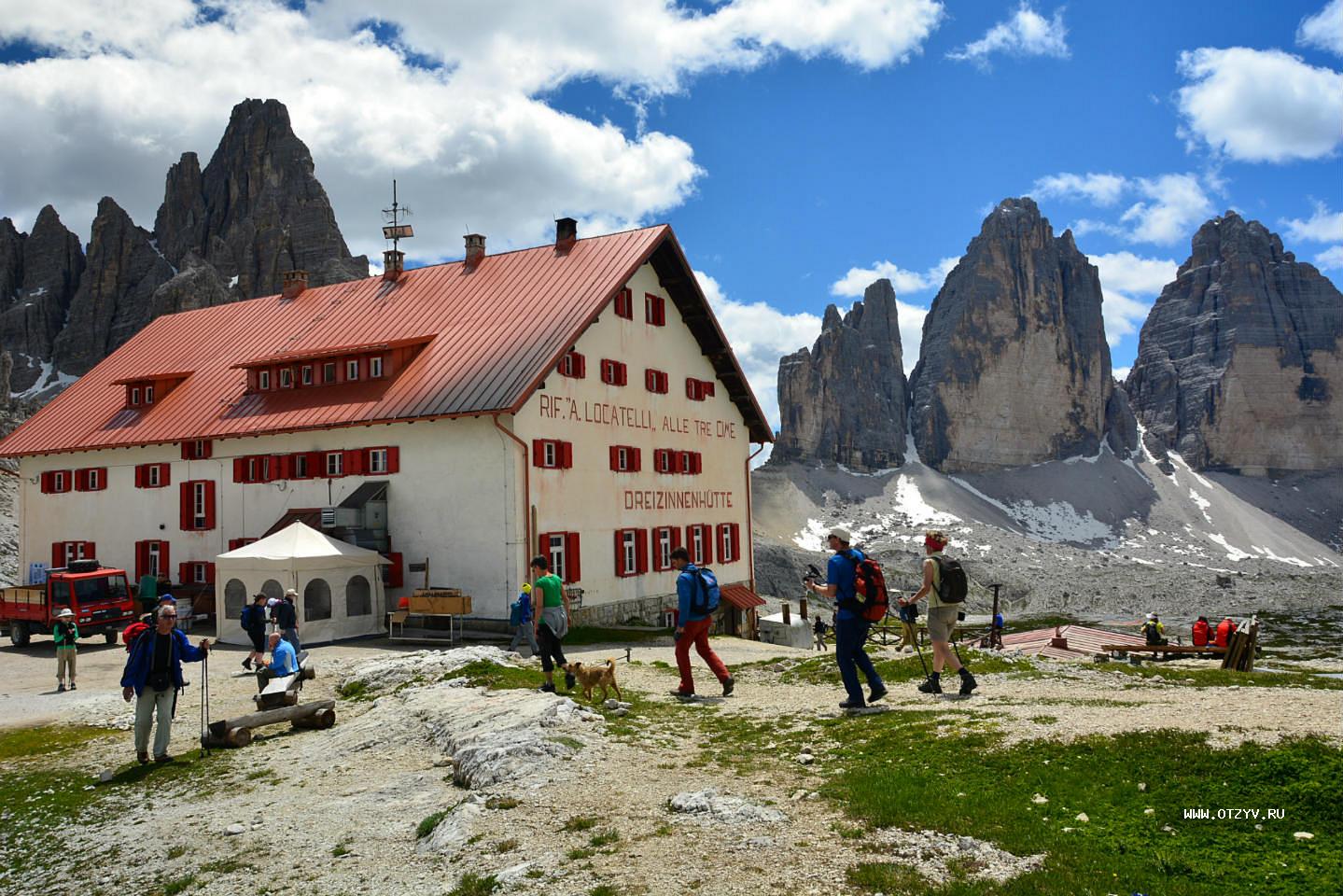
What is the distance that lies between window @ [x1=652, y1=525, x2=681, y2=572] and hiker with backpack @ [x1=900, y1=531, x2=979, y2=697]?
68.8ft

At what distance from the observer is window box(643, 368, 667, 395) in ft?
111

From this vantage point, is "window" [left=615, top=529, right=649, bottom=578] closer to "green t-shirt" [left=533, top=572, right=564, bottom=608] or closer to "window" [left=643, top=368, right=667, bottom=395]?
"window" [left=643, top=368, right=667, bottom=395]

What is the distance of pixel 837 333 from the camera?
152 m

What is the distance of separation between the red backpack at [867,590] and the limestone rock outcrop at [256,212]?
104 meters

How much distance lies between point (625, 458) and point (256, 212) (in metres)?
103

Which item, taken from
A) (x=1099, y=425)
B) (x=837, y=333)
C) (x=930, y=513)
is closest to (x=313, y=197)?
(x=837, y=333)

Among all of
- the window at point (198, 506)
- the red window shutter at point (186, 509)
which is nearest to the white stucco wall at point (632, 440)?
the window at point (198, 506)

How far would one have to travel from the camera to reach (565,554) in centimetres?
2905

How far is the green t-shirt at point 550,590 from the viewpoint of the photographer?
15.1 metres

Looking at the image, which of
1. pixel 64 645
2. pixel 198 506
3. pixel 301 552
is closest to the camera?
pixel 64 645

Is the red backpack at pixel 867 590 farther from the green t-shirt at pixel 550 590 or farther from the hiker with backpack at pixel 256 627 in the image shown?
the hiker with backpack at pixel 256 627

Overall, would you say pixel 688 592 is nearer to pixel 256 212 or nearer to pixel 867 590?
pixel 867 590

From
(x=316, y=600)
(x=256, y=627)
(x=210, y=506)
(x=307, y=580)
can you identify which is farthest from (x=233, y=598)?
(x=210, y=506)

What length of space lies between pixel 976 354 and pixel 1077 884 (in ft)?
500
